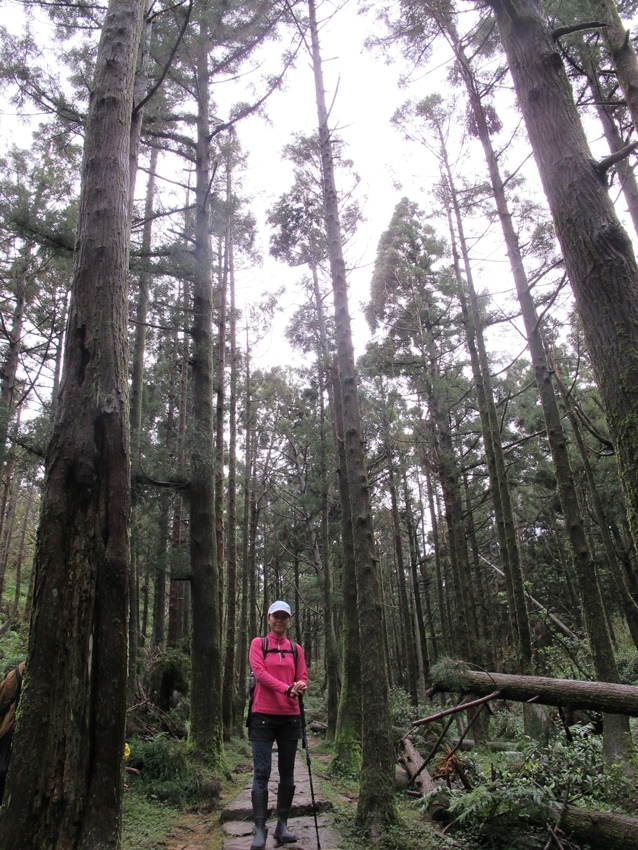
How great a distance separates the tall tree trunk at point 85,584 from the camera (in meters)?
2.35

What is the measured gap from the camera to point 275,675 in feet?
15.2

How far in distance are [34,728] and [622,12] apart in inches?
458

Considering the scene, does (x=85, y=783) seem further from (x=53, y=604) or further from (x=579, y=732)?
(x=579, y=732)

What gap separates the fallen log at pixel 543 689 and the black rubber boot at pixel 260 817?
6.13ft

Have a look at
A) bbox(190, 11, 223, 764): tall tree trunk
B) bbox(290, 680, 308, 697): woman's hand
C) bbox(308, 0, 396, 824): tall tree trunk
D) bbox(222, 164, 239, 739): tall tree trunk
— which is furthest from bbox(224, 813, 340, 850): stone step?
bbox(222, 164, 239, 739): tall tree trunk

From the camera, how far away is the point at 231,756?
9727 millimetres

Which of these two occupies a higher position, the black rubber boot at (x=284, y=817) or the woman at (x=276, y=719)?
the woman at (x=276, y=719)

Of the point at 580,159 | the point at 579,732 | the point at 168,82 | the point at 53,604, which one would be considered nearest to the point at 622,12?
the point at 580,159

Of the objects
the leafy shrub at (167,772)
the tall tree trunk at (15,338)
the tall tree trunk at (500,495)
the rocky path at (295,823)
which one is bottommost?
the rocky path at (295,823)

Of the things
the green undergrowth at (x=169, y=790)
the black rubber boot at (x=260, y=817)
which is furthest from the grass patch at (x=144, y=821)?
the black rubber boot at (x=260, y=817)

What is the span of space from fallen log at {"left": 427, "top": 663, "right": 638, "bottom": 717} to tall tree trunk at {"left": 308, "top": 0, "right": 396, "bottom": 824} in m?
0.61

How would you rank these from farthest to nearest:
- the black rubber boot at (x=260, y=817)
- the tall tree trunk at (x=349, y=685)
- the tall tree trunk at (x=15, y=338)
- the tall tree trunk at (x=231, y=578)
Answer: the tall tree trunk at (x=15, y=338)
the tall tree trunk at (x=231, y=578)
the tall tree trunk at (x=349, y=685)
the black rubber boot at (x=260, y=817)

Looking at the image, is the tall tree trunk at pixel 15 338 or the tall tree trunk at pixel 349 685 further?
the tall tree trunk at pixel 15 338

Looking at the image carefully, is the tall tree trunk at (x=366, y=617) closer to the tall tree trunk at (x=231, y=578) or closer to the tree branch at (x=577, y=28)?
Result: the tree branch at (x=577, y=28)
